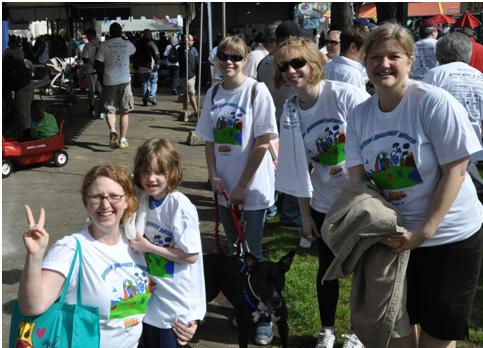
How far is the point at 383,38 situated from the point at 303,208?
135 centimetres

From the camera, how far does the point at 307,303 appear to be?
4.46 m

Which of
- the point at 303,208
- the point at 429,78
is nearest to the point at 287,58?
the point at 303,208

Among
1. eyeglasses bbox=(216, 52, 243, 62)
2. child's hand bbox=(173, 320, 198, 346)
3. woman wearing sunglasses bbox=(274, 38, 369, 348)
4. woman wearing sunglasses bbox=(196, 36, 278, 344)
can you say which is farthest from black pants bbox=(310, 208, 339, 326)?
eyeglasses bbox=(216, 52, 243, 62)

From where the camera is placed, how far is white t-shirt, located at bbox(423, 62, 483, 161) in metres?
4.81

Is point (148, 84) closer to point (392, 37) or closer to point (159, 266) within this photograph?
point (159, 266)

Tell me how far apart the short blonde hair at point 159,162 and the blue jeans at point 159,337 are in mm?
651

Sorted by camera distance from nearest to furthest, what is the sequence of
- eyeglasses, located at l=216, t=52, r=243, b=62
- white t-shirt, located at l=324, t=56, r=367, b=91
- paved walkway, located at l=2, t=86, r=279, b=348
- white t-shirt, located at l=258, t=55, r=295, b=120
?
eyeglasses, located at l=216, t=52, r=243, b=62 → paved walkway, located at l=2, t=86, r=279, b=348 → white t-shirt, located at l=324, t=56, r=367, b=91 → white t-shirt, located at l=258, t=55, r=295, b=120

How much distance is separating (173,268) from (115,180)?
1.76 feet

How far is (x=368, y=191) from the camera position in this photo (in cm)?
259

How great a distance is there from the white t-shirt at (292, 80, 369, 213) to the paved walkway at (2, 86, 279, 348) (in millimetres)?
1291

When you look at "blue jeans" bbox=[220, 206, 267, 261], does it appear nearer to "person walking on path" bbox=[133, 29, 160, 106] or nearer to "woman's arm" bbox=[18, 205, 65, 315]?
"woman's arm" bbox=[18, 205, 65, 315]

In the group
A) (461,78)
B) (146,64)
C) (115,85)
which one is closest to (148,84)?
(146,64)

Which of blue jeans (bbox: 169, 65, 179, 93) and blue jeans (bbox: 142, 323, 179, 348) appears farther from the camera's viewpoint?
blue jeans (bbox: 169, 65, 179, 93)

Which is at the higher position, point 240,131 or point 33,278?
point 240,131
